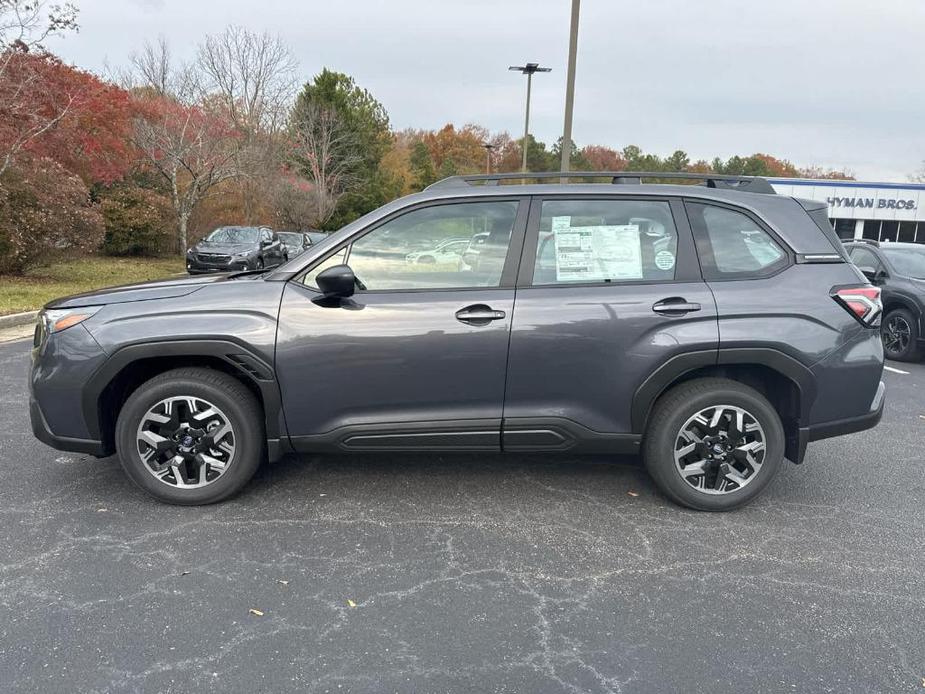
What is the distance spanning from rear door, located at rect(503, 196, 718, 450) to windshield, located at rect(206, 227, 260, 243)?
57.2 feet

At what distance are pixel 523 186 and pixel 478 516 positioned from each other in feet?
6.21

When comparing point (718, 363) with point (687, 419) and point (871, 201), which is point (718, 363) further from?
point (871, 201)

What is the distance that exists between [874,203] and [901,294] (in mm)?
34896

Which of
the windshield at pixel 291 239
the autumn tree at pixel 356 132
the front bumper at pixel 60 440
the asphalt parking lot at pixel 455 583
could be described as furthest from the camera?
the autumn tree at pixel 356 132

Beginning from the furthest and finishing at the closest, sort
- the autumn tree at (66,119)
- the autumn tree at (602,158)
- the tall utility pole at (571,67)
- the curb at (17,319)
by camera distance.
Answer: the autumn tree at (602,158) → the autumn tree at (66,119) → the tall utility pole at (571,67) → the curb at (17,319)

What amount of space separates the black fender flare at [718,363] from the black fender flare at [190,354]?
1992 millimetres

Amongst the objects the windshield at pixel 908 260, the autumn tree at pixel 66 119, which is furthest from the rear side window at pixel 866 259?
the autumn tree at pixel 66 119

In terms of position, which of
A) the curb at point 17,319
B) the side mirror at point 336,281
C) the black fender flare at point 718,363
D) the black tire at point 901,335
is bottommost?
the curb at point 17,319

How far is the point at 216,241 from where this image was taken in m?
19.2

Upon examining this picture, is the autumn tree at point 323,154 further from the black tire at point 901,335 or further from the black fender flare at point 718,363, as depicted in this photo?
the black fender flare at point 718,363

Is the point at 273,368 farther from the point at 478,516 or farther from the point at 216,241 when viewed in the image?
the point at 216,241

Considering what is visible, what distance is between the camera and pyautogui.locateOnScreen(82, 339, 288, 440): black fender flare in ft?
11.6

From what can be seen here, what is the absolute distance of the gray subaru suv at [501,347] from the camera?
3551 millimetres

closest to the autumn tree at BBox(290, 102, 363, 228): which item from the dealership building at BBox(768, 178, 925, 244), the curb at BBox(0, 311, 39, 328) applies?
the dealership building at BBox(768, 178, 925, 244)
